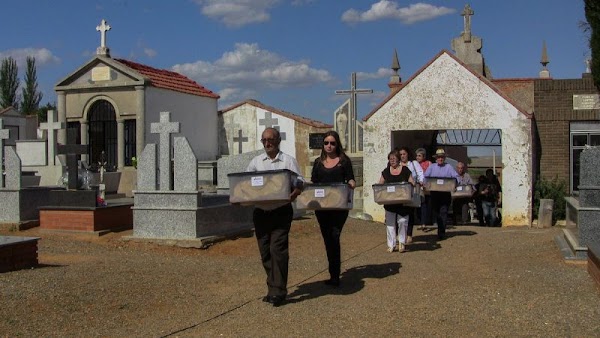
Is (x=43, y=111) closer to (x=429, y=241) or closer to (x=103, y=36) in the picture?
(x=103, y=36)

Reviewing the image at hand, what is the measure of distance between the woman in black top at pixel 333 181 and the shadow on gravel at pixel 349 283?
0.17m

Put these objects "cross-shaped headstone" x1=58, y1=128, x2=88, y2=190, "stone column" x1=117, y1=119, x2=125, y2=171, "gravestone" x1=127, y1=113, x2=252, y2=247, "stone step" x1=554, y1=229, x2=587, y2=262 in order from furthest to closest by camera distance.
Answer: "stone column" x1=117, y1=119, x2=125, y2=171 < "cross-shaped headstone" x1=58, y1=128, x2=88, y2=190 < "gravestone" x1=127, y1=113, x2=252, y2=247 < "stone step" x1=554, y1=229, x2=587, y2=262

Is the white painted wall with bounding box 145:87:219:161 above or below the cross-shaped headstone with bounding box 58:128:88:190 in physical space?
above

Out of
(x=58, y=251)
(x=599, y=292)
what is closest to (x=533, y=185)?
(x=599, y=292)

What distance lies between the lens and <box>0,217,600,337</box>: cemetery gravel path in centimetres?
594

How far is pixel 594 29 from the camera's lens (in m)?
12.4

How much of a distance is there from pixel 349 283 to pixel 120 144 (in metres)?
14.5

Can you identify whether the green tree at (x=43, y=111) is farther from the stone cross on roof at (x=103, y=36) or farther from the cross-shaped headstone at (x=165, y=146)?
the cross-shaped headstone at (x=165, y=146)

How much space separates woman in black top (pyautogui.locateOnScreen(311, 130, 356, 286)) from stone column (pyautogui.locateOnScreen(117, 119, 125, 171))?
45.5 ft

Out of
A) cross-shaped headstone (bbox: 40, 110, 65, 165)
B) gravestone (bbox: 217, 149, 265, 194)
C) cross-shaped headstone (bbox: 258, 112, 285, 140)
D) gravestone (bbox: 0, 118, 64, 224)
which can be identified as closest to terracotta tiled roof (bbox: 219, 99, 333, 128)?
cross-shaped headstone (bbox: 258, 112, 285, 140)

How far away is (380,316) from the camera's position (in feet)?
20.7

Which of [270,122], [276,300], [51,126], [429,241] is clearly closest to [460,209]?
[429,241]

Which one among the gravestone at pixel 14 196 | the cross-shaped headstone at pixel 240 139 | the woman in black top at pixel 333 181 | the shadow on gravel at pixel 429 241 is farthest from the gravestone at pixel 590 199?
the cross-shaped headstone at pixel 240 139

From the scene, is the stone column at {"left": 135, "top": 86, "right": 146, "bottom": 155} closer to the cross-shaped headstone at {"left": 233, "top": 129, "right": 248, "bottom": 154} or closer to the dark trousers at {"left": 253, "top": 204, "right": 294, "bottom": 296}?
the cross-shaped headstone at {"left": 233, "top": 129, "right": 248, "bottom": 154}
